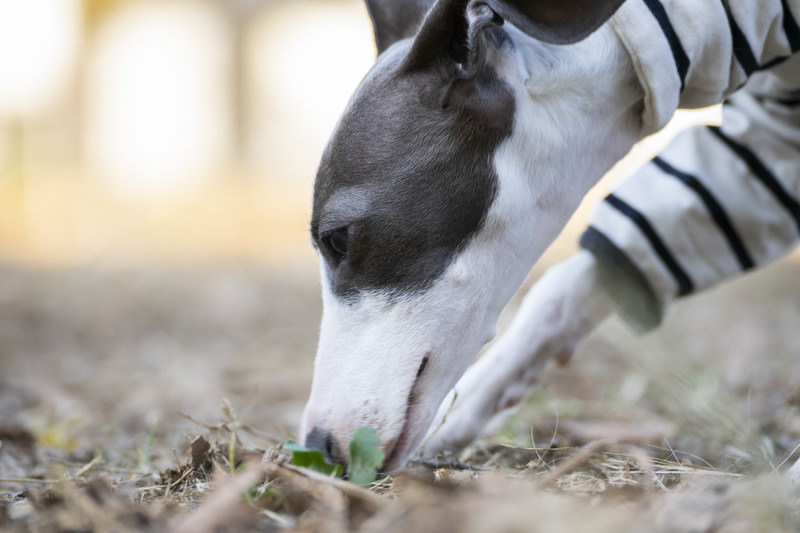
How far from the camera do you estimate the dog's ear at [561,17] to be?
119 cm

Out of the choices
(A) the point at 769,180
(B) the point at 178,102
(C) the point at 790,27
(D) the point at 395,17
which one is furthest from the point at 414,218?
(B) the point at 178,102

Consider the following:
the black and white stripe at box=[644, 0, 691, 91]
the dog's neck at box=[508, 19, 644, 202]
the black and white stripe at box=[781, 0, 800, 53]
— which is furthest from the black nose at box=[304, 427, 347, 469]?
the black and white stripe at box=[781, 0, 800, 53]

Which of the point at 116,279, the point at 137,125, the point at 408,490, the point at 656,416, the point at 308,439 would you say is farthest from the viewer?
the point at 137,125

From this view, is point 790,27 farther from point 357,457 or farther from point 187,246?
point 187,246

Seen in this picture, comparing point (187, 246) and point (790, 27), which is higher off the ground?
point (790, 27)

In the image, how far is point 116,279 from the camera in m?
4.55

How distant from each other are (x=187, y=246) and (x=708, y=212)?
4.67 metres

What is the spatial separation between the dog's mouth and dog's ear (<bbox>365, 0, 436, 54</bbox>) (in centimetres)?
60

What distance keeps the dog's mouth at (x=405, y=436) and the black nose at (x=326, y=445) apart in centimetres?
7

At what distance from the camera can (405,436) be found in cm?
133

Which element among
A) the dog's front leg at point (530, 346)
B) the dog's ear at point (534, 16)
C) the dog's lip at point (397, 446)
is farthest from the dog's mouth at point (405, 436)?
the dog's ear at point (534, 16)

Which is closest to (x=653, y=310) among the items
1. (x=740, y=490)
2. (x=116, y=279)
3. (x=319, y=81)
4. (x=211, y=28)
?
(x=740, y=490)

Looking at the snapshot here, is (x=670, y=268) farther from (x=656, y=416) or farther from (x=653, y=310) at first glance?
(x=656, y=416)

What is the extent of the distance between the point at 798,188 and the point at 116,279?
143 inches
